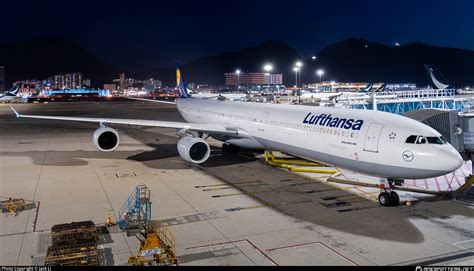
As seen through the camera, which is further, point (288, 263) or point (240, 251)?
point (240, 251)

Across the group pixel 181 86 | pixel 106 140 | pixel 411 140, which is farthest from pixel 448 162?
pixel 181 86

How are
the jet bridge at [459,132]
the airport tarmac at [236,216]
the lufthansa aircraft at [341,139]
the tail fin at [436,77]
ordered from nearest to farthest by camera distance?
the airport tarmac at [236,216] < the lufthansa aircraft at [341,139] < the jet bridge at [459,132] < the tail fin at [436,77]

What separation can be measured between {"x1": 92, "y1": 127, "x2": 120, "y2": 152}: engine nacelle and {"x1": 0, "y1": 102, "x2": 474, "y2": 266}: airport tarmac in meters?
A: 0.94

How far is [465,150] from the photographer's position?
1540 cm

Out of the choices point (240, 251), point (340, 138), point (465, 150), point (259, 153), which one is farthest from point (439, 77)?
point (240, 251)

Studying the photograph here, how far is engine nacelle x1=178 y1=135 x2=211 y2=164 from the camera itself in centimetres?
1861

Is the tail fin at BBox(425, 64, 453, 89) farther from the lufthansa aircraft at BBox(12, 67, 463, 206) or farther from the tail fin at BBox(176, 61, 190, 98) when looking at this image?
the lufthansa aircraft at BBox(12, 67, 463, 206)

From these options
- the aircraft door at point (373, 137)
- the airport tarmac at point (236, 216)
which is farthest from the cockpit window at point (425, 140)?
the airport tarmac at point (236, 216)

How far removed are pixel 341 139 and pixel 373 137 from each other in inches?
50.4

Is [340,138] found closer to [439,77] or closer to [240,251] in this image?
[240,251]

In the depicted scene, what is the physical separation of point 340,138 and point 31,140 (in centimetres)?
2647

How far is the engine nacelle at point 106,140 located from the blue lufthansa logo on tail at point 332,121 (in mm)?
10528

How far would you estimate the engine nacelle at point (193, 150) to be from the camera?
18609 mm

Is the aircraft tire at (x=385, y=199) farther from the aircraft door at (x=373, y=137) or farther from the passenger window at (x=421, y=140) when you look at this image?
the passenger window at (x=421, y=140)
